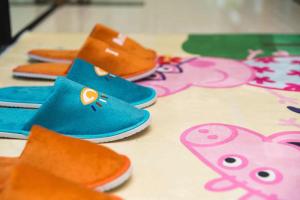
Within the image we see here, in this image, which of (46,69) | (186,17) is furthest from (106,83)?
(186,17)

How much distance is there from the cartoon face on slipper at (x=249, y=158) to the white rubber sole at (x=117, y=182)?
168mm

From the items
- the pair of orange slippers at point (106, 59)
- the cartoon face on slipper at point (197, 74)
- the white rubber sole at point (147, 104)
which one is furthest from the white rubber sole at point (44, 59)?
the white rubber sole at point (147, 104)

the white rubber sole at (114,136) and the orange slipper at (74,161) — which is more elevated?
the orange slipper at (74,161)

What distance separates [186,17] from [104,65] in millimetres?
1563

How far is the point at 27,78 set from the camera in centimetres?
162

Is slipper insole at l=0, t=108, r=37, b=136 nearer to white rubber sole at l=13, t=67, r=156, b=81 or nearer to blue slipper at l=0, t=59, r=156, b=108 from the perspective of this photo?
blue slipper at l=0, t=59, r=156, b=108

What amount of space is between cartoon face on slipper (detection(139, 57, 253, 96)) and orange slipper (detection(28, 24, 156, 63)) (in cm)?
11

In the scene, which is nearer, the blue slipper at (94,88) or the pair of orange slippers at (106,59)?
the blue slipper at (94,88)

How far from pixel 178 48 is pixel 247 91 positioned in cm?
63

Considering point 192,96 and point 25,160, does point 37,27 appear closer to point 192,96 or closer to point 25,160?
point 192,96

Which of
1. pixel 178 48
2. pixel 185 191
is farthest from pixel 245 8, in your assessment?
pixel 185 191

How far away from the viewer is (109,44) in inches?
63.8

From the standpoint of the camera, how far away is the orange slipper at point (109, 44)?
5.31 ft

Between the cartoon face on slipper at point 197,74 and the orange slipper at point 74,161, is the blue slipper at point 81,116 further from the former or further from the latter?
the cartoon face on slipper at point 197,74
